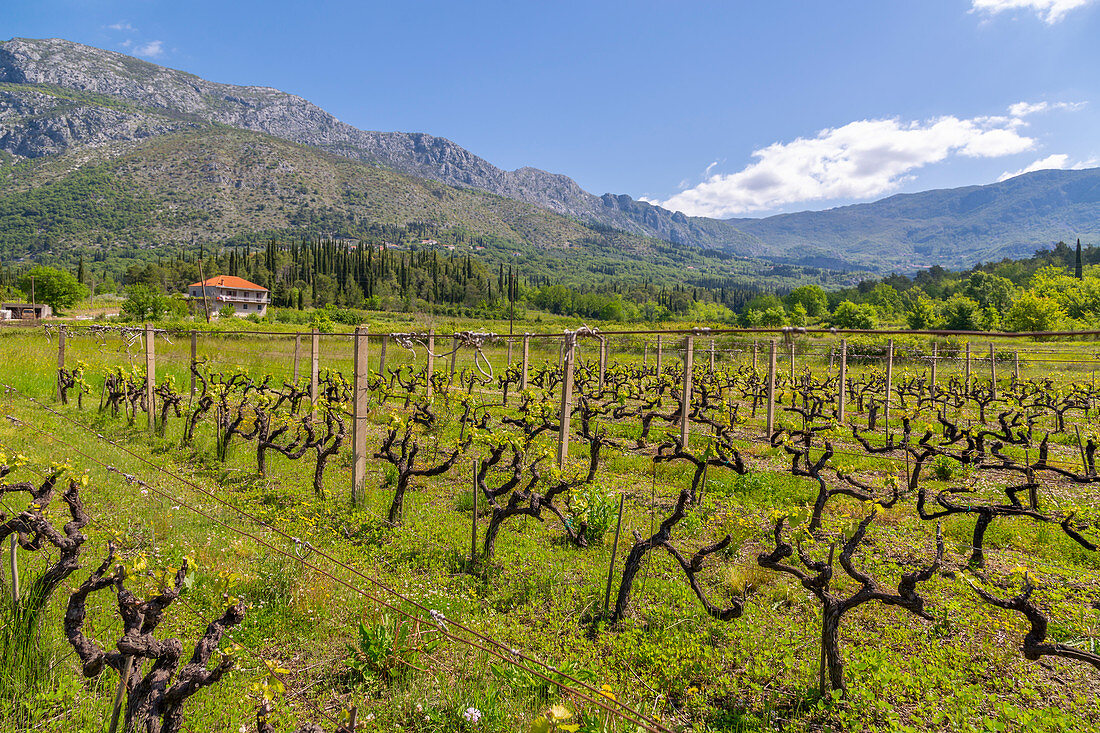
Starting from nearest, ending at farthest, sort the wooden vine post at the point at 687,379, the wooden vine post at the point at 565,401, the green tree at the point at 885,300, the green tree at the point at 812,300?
the wooden vine post at the point at 565,401 → the wooden vine post at the point at 687,379 → the green tree at the point at 885,300 → the green tree at the point at 812,300

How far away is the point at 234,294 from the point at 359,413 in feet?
318

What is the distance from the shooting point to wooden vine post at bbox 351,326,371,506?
290 inches

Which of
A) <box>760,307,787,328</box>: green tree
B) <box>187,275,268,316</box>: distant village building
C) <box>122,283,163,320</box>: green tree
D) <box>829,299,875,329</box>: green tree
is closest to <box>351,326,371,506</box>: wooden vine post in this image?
<box>122,283,163,320</box>: green tree

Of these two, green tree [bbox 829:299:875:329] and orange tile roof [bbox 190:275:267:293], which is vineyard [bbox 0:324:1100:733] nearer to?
green tree [bbox 829:299:875:329]

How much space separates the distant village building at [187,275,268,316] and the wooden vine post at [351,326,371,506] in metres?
80.9

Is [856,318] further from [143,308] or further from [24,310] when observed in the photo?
[24,310]

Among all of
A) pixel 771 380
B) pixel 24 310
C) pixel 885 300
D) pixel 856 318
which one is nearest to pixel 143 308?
pixel 24 310

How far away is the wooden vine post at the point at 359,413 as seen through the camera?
7371 mm

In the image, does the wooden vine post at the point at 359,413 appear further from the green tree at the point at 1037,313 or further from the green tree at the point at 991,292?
the green tree at the point at 991,292

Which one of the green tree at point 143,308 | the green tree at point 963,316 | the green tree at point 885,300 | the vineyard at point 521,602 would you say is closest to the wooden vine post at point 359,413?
the vineyard at point 521,602

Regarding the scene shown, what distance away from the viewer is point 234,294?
3482 inches

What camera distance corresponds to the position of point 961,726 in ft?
11.5

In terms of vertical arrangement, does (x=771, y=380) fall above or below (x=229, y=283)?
below

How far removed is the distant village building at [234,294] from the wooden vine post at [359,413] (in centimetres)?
8087
